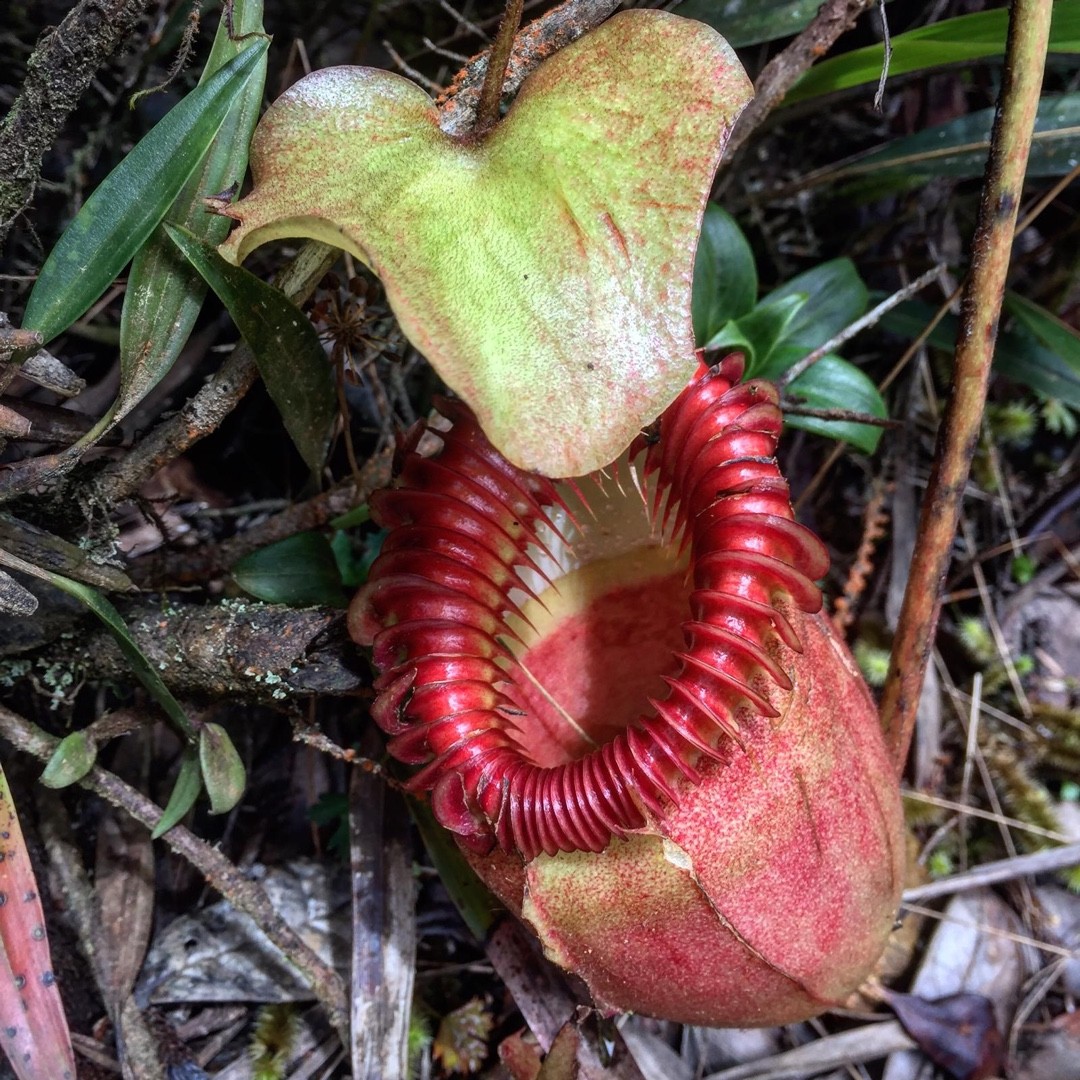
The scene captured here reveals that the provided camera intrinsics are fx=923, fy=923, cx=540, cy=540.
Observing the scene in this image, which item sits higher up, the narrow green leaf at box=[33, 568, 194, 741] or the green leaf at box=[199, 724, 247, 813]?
the narrow green leaf at box=[33, 568, 194, 741]

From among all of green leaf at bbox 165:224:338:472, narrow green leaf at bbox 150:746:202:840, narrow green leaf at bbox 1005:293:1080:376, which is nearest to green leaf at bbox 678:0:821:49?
narrow green leaf at bbox 1005:293:1080:376

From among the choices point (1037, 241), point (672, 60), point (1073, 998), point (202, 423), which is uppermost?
point (672, 60)

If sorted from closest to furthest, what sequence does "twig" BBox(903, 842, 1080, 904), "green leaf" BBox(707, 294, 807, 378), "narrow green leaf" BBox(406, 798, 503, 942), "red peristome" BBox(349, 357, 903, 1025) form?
1. "red peristome" BBox(349, 357, 903, 1025)
2. "narrow green leaf" BBox(406, 798, 503, 942)
3. "green leaf" BBox(707, 294, 807, 378)
4. "twig" BBox(903, 842, 1080, 904)

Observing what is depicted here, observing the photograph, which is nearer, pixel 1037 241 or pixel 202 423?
pixel 202 423

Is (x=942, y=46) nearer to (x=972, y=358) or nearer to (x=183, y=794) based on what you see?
(x=972, y=358)

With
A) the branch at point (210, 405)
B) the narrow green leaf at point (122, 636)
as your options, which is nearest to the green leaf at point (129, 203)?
the branch at point (210, 405)

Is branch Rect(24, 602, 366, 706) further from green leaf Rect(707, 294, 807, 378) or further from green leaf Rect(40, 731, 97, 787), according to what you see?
green leaf Rect(707, 294, 807, 378)

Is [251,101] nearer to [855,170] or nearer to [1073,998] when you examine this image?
[855,170]

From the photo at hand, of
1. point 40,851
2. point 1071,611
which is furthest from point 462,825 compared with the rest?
point 1071,611
